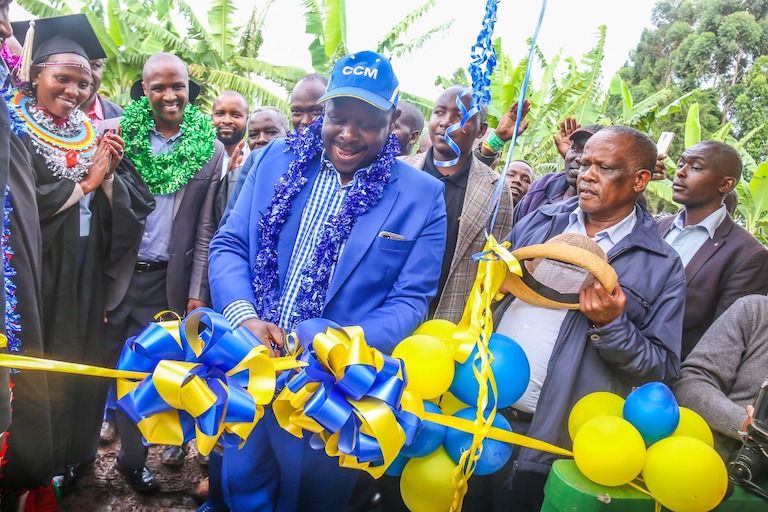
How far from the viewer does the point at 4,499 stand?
2.82 meters

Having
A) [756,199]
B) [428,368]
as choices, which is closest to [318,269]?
[428,368]

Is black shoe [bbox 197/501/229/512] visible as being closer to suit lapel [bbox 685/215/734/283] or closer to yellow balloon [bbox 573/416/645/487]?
yellow balloon [bbox 573/416/645/487]

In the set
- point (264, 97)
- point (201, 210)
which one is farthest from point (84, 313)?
point (264, 97)

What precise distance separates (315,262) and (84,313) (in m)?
1.74

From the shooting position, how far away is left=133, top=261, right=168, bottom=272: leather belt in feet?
11.8

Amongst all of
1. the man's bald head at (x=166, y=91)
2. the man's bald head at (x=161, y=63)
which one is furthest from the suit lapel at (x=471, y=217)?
the man's bald head at (x=161, y=63)

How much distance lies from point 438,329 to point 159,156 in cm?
228

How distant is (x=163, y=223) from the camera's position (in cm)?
363

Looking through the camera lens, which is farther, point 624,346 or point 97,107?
point 97,107

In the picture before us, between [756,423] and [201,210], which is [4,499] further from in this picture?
[756,423]

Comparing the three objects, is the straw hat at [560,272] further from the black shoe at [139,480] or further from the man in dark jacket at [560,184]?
the black shoe at [139,480]

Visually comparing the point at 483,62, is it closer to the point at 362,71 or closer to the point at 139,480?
the point at 362,71

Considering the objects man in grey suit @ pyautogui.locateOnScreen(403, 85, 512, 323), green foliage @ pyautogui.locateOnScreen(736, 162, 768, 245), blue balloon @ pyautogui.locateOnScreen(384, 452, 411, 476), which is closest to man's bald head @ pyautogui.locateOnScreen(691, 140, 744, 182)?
man in grey suit @ pyautogui.locateOnScreen(403, 85, 512, 323)

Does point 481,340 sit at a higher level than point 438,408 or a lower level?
higher
